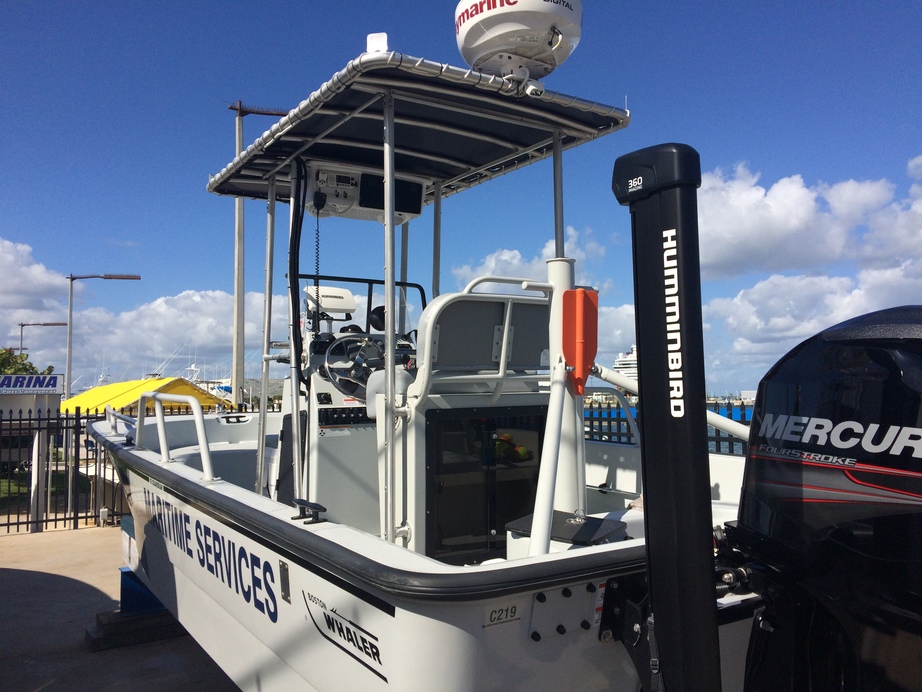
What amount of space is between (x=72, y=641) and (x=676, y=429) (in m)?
5.08

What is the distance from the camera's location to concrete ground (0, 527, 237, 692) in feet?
14.4

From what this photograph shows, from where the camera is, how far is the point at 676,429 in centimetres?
160

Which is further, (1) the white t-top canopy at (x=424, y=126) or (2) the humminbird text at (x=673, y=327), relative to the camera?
(1) the white t-top canopy at (x=424, y=126)

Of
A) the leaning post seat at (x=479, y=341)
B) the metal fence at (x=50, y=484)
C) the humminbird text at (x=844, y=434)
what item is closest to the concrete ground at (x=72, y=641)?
the metal fence at (x=50, y=484)

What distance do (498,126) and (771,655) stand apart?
2972 mm

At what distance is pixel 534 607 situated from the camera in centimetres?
205

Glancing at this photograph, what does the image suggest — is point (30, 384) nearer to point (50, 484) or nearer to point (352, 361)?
point (50, 484)

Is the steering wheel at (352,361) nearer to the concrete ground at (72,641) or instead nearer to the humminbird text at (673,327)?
the concrete ground at (72,641)

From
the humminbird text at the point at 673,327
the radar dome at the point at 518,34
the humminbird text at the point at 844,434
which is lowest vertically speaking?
the humminbird text at the point at 844,434

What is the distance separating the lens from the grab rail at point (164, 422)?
10.7 feet

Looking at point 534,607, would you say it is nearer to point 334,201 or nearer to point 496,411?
point 496,411

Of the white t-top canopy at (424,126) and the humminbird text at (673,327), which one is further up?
the white t-top canopy at (424,126)

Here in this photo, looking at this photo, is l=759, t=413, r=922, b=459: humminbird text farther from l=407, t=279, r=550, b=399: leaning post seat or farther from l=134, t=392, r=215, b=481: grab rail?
l=134, t=392, r=215, b=481: grab rail

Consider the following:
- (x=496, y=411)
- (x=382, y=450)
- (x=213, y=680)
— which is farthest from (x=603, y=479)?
(x=213, y=680)
